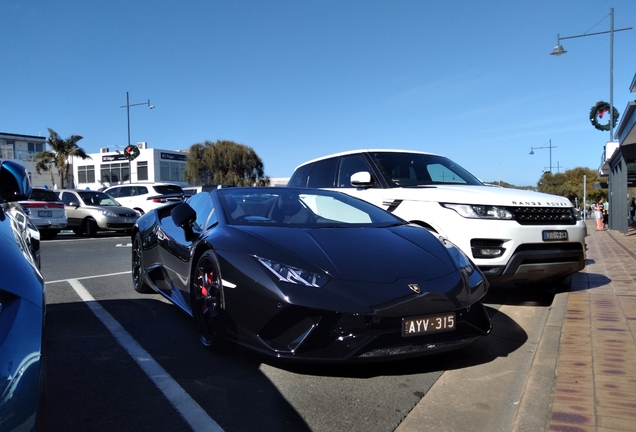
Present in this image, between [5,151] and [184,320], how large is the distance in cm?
5548

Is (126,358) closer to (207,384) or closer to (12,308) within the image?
(207,384)

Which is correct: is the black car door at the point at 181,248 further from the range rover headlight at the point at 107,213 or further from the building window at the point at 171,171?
the building window at the point at 171,171

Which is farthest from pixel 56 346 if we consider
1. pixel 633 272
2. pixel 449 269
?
pixel 633 272

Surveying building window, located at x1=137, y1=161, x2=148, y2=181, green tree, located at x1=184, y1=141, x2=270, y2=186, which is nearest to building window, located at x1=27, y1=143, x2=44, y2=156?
building window, located at x1=137, y1=161, x2=148, y2=181

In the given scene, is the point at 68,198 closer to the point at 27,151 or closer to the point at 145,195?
the point at 145,195

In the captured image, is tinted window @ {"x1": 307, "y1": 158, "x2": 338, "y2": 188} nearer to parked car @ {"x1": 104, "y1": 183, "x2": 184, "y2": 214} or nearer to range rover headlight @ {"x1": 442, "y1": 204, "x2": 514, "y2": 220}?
range rover headlight @ {"x1": 442, "y1": 204, "x2": 514, "y2": 220}

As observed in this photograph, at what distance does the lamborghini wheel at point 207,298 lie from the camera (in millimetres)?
3494

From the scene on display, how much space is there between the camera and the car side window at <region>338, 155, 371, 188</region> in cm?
669

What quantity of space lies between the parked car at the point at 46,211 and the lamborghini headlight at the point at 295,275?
464 inches

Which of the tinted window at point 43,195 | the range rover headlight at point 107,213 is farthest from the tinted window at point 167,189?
the tinted window at point 43,195

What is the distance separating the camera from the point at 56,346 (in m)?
3.77

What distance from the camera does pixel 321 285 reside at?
119 inches

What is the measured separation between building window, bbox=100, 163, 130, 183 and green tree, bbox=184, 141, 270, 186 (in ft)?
20.0

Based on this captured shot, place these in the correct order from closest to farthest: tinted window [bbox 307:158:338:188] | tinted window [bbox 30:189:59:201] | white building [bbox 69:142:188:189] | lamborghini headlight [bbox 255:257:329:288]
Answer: lamborghini headlight [bbox 255:257:329:288], tinted window [bbox 307:158:338:188], tinted window [bbox 30:189:59:201], white building [bbox 69:142:188:189]
